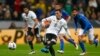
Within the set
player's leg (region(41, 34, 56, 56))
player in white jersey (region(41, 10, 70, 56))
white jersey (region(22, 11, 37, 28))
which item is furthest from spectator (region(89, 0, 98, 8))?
player's leg (region(41, 34, 56, 56))

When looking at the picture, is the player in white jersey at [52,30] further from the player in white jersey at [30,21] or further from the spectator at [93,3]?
the spectator at [93,3]

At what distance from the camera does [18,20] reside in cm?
3216

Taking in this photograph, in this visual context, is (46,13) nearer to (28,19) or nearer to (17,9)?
(17,9)

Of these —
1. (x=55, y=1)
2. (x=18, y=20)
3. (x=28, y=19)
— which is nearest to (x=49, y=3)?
(x=55, y=1)

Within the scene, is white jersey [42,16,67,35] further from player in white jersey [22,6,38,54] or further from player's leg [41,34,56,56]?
player in white jersey [22,6,38,54]

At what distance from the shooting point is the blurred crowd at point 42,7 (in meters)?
31.6

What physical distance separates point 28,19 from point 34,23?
0.34 meters

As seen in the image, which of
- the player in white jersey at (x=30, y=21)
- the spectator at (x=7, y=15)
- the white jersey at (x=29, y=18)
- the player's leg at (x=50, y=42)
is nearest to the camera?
the player's leg at (x=50, y=42)

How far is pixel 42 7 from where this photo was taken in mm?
32875

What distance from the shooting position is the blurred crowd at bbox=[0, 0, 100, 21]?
104 ft

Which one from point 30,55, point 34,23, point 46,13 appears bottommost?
point 30,55

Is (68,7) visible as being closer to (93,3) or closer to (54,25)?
(93,3)

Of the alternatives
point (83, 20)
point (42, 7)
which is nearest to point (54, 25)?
point (83, 20)

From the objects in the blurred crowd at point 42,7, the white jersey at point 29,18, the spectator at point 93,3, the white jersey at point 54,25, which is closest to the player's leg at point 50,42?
the white jersey at point 54,25
